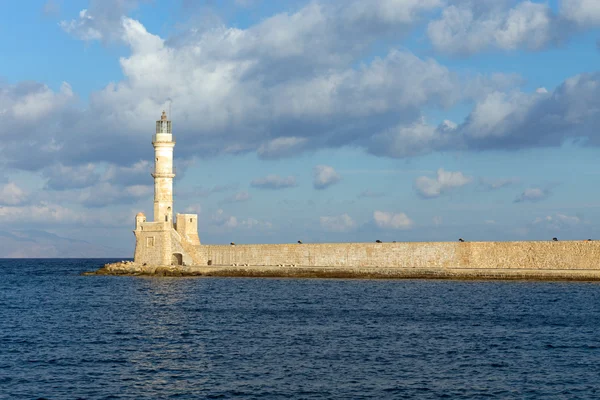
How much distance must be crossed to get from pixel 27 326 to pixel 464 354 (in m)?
15.8

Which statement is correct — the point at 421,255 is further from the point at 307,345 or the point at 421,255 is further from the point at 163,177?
the point at 307,345

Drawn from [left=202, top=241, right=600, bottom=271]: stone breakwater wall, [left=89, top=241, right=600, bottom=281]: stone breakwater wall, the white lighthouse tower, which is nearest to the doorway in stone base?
the white lighthouse tower

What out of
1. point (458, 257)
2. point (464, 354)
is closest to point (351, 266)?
point (458, 257)

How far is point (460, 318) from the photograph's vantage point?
2744cm

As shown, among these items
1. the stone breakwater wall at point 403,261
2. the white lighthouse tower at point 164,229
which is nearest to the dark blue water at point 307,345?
the stone breakwater wall at point 403,261

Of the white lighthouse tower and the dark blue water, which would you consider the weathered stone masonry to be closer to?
the white lighthouse tower

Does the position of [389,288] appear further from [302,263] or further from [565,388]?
[565,388]

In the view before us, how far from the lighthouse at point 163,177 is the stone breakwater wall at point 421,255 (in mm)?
4262

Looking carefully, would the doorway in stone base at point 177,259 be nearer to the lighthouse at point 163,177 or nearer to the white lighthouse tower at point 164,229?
the white lighthouse tower at point 164,229

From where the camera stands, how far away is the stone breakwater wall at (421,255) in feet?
143

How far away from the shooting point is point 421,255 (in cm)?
4766

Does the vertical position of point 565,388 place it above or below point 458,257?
below

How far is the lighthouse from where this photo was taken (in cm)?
5472

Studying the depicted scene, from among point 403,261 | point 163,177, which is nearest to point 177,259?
point 163,177
